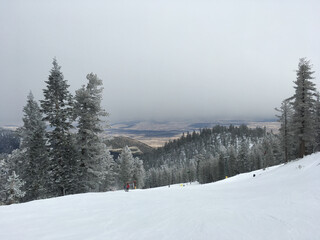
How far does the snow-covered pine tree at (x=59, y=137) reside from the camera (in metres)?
18.9

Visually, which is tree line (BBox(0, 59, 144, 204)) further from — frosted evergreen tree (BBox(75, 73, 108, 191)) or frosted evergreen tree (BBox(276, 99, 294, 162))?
frosted evergreen tree (BBox(276, 99, 294, 162))

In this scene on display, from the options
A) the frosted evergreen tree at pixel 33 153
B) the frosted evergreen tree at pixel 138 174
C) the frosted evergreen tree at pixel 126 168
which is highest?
the frosted evergreen tree at pixel 33 153

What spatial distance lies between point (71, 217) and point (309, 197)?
10.4 metres

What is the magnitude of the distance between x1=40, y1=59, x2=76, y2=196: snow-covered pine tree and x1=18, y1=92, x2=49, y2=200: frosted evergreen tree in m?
1.58

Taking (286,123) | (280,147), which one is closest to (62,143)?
(286,123)

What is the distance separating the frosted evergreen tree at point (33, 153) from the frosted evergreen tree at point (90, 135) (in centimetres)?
499

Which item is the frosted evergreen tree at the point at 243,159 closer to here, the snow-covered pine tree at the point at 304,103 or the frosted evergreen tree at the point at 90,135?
the snow-covered pine tree at the point at 304,103

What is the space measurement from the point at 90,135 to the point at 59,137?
3.46 meters

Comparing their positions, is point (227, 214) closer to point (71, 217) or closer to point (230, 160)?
point (71, 217)

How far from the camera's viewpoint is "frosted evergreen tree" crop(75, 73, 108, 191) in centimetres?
1895

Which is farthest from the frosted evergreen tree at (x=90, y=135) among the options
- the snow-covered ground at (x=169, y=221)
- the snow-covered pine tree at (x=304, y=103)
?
the snow-covered pine tree at (x=304, y=103)

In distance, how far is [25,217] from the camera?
24.4 ft

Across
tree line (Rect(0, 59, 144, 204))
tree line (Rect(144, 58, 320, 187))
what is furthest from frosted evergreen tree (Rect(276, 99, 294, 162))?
tree line (Rect(0, 59, 144, 204))

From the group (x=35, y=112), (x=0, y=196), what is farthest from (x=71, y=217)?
(x=0, y=196)
